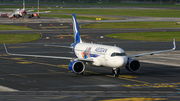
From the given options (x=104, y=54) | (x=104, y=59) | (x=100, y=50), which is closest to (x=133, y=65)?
(x=104, y=59)

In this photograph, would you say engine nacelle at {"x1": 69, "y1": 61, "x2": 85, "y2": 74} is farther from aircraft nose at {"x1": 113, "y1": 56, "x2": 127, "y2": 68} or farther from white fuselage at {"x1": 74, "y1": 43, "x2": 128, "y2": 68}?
aircraft nose at {"x1": 113, "y1": 56, "x2": 127, "y2": 68}

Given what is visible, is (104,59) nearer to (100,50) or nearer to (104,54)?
(104,54)

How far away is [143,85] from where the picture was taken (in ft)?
113

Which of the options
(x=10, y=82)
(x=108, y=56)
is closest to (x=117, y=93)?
(x=108, y=56)

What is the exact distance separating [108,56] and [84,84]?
16.8 feet

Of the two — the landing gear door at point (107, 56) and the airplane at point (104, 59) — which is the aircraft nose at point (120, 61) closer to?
the airplane at point (104, 59)

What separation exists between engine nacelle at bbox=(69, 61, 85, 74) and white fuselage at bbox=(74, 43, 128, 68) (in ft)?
6.14

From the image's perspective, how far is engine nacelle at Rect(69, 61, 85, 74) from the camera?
39281 mm

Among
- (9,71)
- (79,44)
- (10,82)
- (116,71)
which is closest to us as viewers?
(10,82)

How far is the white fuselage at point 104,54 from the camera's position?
1457 inches

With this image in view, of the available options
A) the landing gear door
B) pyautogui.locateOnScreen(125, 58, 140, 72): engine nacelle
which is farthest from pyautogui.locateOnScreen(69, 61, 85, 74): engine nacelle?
pyautogui.locateOnScreen(125, 58, 140, 72): engine nacelle

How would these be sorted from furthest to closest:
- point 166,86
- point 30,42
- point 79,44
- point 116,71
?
point 30,42 → point 79,44 → point 116,71 → point 166,86

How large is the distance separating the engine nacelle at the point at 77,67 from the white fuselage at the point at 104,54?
187cm

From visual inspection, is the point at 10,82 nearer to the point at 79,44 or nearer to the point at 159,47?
the point at 79,44
